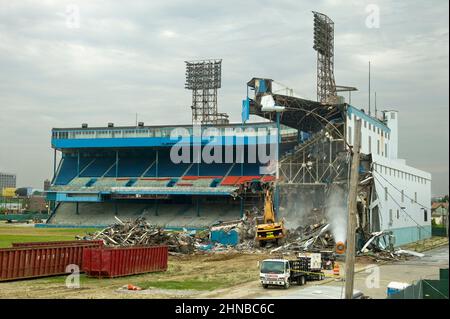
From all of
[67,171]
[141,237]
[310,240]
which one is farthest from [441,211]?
[141,237]

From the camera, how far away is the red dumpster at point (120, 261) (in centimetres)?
3162

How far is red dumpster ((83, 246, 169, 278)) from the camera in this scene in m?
31.6

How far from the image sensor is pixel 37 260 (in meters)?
31.6

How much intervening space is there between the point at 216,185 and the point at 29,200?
94895 mm

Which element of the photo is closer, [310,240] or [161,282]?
[161,282]

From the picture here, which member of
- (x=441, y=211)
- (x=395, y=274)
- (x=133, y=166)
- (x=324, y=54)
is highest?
(x=324, y=54)

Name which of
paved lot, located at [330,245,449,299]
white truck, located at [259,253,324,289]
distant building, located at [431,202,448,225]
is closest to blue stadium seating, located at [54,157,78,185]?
distant building, located at [431,202,448,225]

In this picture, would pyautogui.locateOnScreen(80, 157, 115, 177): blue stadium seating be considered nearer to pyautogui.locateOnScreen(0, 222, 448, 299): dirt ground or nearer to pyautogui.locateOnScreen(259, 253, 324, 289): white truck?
pyautogui.locateOnScreen(0, 222, 448, 299): dirt ground

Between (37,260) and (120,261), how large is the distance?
4.76 meters

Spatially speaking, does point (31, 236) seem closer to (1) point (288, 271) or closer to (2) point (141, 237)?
(2) point (141, 237)

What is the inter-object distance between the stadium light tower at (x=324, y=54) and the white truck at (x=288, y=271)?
56.6 metres

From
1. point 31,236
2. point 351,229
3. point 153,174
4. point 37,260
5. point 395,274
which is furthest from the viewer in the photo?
point 153,174

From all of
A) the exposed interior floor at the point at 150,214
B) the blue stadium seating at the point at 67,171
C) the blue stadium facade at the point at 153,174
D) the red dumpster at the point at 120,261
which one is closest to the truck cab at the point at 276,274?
the red dumpster at the point at 120,261

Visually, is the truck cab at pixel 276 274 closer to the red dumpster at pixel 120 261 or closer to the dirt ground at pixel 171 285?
the dirt ground at pixel 171 285
